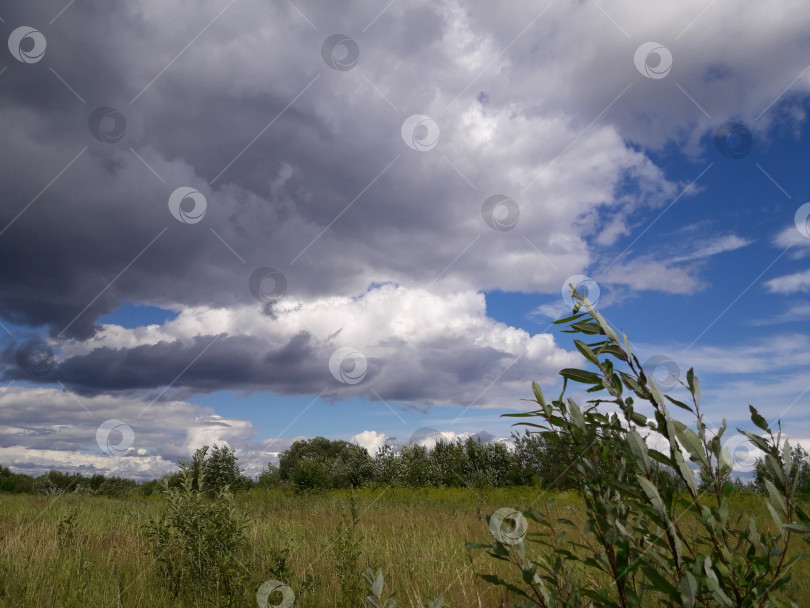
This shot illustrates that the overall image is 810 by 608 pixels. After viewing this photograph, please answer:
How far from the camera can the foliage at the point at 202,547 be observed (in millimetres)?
5000

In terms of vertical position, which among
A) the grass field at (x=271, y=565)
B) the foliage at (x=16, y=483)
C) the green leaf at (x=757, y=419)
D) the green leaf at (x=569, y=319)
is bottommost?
the grass field at (x=271, y=565)

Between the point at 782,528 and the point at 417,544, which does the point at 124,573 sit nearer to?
the point at 417,544

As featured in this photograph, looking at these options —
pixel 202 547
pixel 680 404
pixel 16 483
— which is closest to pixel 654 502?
pixel 680 404

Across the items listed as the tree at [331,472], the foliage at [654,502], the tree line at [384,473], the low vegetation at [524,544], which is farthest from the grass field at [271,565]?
the tree line at [384,473]

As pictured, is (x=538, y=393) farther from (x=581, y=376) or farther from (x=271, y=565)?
(x=271, y=565)

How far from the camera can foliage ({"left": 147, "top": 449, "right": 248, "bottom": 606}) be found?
500 centimetres

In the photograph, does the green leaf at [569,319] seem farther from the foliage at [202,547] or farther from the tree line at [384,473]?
the tree line at [384,473]

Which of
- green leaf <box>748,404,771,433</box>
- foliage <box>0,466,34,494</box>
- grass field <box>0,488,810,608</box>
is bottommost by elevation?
grass field <box>0,488,810,608</box>

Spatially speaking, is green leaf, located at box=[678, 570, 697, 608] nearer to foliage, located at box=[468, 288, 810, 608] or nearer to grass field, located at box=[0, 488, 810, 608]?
foliage, located at box=[468, 288, 810, 608]

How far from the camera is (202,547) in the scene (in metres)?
5.28

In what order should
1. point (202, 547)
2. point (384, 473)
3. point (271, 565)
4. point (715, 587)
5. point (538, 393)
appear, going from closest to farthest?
point (715, 587), point (538, 393), point (202, 547), point (271, 565), point (384, 473)

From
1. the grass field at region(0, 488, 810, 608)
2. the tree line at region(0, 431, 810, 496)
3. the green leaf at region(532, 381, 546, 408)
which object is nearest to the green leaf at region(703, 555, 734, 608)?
the green leaf at region(532, 381, 546, 408)

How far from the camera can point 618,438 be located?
1529mm

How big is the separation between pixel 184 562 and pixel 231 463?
16.0 meters
